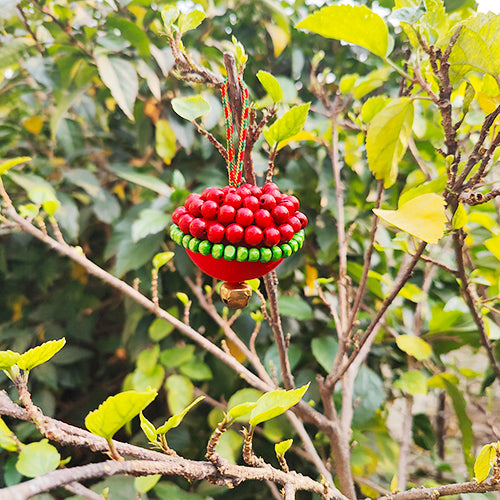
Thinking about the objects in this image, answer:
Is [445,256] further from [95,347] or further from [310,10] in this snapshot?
[95,347]

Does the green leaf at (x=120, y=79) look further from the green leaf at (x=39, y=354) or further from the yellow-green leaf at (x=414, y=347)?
the yellow-green leaf at (x=414, y=347)

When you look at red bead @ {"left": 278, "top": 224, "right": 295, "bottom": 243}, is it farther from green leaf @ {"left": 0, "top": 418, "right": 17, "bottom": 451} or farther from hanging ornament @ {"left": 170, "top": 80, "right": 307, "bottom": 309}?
green leaf @ {"left": 0, "top": 418, "right": 17, "bottom": 451}

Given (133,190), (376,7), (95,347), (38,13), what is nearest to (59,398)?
(95,347)

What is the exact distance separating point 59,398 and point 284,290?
23.3 inches

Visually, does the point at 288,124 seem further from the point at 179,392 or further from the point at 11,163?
the point at 179,392

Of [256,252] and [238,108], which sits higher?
[238,108]

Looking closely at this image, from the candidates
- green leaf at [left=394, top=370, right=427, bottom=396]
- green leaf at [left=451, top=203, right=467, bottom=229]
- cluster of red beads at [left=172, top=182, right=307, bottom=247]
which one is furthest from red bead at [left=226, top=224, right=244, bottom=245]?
green leaf at [left=394, top=370, right=427, bottom=396]

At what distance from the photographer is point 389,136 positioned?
1.49ft

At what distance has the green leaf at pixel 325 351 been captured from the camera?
71 cm

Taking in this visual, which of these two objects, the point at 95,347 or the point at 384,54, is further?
the point at 95,347

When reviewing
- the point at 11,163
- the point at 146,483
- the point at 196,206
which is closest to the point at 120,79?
the point at 11,163

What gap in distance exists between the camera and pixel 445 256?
0.78m

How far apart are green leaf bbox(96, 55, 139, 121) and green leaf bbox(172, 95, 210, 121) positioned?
24 cm

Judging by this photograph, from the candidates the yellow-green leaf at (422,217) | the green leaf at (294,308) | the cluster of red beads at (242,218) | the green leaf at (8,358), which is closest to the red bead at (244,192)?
the cluster of red beads at (242,218)
